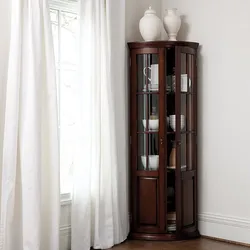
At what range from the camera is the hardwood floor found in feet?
16.4

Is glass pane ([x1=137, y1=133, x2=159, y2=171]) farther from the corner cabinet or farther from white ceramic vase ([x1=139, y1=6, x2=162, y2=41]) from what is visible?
white ceramic vase ([x1=139, y1=6, x2=162, y2=41])

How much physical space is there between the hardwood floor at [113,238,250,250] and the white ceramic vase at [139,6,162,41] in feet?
6.89

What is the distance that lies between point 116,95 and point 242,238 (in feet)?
6.34

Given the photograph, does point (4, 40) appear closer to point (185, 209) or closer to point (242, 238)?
point (185, 209)

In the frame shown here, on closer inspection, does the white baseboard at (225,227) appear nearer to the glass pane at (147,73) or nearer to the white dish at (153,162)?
the white dish at (153,162)

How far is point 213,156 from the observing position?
544 centimetres

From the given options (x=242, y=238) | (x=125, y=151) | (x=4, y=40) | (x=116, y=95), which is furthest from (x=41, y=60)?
(x=242, y=238)

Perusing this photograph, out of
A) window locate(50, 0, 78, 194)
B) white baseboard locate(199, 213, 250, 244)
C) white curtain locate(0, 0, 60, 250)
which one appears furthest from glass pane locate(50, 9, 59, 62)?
white baseboard locate(199, 213, 250, 244)

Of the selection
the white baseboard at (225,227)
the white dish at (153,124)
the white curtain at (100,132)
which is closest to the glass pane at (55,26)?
the white curtain at (100,132)

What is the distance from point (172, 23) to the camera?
5410 mm

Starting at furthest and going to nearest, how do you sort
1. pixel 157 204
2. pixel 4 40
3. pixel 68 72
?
pixel 157 204 → pixel 68 72 → pixel 4 40

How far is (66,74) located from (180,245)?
6.67ft

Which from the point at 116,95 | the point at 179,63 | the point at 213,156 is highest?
the point at 179,63

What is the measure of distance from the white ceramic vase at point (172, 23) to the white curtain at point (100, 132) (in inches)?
20.2
